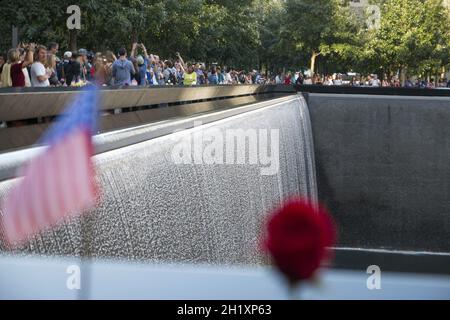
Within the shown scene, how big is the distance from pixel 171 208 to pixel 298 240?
12.0 feet

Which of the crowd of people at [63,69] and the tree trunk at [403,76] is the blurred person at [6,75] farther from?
the tree trunk at [403,76]

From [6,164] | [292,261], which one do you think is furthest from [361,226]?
[292,261]

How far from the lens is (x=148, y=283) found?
6.82 ft

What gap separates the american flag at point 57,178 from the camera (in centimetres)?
122

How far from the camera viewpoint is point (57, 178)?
48.5 inches

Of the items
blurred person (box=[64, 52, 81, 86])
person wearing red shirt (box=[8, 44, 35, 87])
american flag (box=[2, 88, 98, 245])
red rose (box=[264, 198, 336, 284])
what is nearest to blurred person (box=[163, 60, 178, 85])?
blurred person (box=[64, 52, 81, 86])

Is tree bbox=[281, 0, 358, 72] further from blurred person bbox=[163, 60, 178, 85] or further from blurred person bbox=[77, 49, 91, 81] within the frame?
blurred person bbox=[77, 49, 91, 81]

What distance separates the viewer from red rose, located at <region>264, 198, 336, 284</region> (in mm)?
960

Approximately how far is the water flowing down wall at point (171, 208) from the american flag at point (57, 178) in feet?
0.23

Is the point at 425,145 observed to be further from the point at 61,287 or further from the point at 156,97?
the point at 61,287

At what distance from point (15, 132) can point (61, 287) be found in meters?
3.98

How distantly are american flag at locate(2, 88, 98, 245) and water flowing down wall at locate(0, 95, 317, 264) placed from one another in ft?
0.23

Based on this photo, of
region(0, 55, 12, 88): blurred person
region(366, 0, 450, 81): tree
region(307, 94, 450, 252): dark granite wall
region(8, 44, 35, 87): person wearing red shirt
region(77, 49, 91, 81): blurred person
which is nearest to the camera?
region(8, 44, 35, 87): person wearing red shirt
